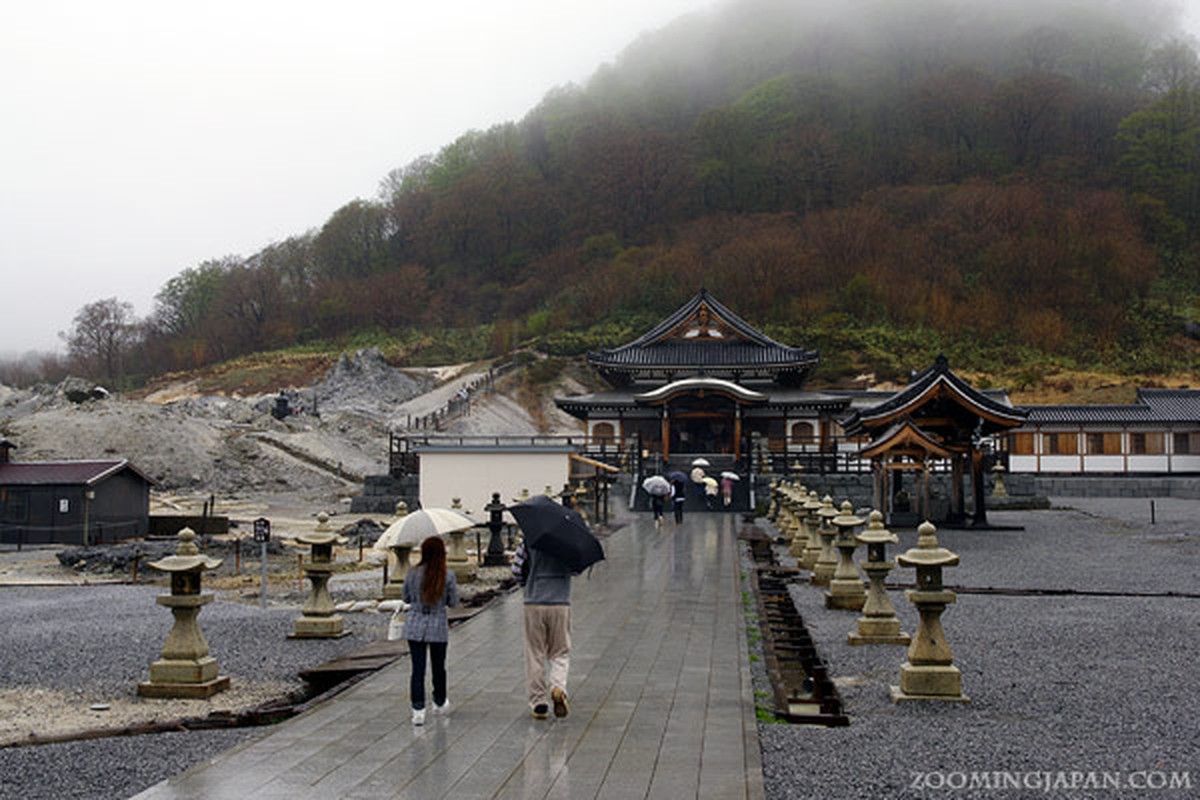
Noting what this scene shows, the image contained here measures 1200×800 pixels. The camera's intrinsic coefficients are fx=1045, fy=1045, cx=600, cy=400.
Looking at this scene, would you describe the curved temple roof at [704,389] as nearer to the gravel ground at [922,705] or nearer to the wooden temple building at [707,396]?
the wooden temple building at [707,396]

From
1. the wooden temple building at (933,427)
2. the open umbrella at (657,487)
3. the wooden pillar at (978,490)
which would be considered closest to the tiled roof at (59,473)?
the open umbrella at (657,487)

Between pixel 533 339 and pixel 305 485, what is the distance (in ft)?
120

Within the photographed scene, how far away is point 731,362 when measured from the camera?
161 feet

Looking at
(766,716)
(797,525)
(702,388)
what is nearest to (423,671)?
(766,716)

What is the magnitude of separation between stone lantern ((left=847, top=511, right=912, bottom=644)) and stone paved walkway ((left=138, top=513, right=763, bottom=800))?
4.43 ft

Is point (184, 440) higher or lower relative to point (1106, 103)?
lower

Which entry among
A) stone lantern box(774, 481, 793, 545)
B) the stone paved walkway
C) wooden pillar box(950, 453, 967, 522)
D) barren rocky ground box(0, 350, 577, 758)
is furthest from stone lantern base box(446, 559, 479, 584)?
wooden pillar box(950, 453, 967, 522)

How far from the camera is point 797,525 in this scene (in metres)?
21.7

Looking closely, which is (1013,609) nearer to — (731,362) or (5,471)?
(5,471)

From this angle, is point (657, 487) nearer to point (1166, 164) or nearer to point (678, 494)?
point (678, 494)

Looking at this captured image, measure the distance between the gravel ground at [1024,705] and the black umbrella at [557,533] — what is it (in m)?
1.75

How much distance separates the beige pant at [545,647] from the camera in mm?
7445

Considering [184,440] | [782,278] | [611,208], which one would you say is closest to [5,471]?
[184,440]

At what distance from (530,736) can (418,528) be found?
299 cm
